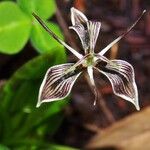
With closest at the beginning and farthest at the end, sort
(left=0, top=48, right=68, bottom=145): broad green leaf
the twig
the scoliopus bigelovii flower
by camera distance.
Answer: the scoliopus bigelovii flower, (left=0, top=48, right=68, bottom=145): broad green leaf, the twig

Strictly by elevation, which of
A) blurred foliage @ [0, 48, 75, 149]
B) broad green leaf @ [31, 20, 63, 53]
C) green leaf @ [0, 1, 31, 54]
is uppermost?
green leaf @ [0, 1, 31, 54]

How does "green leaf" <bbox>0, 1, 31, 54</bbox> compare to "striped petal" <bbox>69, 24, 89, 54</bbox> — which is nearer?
"striped petal" <bbox>69, 24, 89, 54</bbox>

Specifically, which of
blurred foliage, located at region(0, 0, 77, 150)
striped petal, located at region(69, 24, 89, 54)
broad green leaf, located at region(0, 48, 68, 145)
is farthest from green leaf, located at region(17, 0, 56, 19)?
striped petal, located at region(69, 24, 89, 54)

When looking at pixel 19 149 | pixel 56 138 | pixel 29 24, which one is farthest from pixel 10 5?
pixel 56 138

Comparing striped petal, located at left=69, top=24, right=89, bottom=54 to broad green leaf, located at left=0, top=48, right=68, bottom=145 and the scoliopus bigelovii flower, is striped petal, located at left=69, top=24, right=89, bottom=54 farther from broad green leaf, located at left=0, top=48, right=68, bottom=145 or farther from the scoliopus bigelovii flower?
broad green leaf, located at left=0, top=48, right=68, bottom=145

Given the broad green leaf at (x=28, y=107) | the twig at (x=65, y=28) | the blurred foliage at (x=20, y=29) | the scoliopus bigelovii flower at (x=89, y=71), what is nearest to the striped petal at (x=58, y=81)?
the scoliopus bigelovii flower at (x=89, y=71)

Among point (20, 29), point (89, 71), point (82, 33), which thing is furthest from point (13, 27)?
point (89, 71)

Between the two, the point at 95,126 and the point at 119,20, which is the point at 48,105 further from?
the point at 119,20
